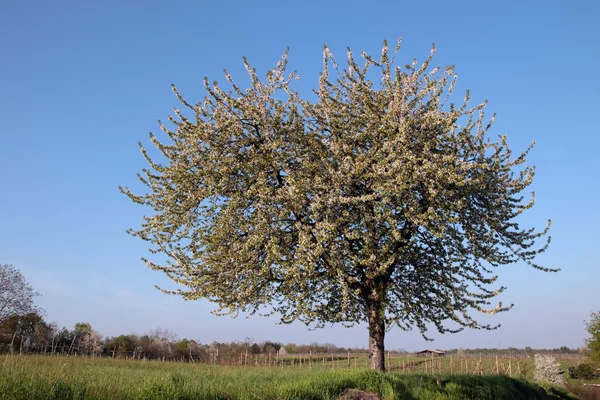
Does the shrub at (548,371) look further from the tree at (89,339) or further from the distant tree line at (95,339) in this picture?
the tree at (89,339)

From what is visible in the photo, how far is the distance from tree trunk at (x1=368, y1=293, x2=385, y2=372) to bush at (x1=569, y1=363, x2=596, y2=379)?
59.4 m

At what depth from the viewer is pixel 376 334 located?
2355cm

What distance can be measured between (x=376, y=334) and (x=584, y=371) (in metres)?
60.3

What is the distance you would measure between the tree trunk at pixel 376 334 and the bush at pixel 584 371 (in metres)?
59.4

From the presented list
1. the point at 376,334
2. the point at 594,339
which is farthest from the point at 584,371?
the point at 376,334

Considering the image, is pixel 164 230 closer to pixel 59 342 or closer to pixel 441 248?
pixel 441 248

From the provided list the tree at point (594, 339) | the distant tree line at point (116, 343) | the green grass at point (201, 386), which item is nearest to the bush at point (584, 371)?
the tree at point (594, 339)

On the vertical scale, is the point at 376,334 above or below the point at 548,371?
above

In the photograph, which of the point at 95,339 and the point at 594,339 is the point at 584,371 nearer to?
the point at 594,339

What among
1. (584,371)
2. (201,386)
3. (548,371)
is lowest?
(584,371)

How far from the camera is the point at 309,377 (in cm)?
1658

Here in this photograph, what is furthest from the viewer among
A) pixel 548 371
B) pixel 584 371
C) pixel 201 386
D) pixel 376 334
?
pixel 584 371

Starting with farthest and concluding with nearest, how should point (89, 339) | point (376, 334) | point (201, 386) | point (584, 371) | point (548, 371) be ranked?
point (584, 371), point (89, 339), point (548, 371), point (376, 334), point (201, 386)

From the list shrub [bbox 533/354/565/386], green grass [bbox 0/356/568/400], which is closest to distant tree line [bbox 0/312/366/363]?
shrub [bbox 533/354/565/386]
